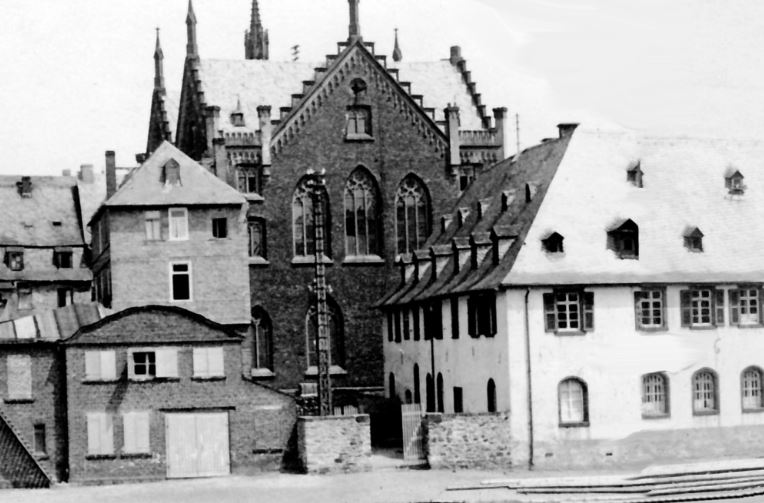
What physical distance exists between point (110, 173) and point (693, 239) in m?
36.5

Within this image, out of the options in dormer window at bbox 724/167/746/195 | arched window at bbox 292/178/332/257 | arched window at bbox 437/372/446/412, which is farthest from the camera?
arched window at bbox 292/178/332/257

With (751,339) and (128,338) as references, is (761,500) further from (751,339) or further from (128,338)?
(128,338)

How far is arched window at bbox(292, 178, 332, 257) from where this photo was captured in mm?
80000

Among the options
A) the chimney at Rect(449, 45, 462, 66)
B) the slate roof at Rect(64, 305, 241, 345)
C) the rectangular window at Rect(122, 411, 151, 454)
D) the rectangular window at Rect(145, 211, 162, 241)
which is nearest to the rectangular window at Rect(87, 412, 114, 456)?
the rectangular window at Rect(122, 411, 151, 454)

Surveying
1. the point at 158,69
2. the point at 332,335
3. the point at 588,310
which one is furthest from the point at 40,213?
the point at 588,310

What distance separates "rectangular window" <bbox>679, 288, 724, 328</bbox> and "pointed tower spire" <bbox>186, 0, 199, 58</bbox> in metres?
37.4

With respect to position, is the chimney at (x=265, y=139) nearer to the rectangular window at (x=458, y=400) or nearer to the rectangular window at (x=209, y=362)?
the rectangular window at (x=458, y=400)

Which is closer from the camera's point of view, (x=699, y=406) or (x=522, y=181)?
(x=699, y=406)

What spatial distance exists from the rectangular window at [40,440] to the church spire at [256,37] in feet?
198

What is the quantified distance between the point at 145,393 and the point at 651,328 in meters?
19.9

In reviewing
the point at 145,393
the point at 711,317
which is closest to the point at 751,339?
the point at 711,317

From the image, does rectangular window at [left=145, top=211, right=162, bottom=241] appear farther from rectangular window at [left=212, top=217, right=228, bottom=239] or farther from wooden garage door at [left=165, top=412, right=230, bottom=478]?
wooden garage door at [left=165, top=412, right=230, bottom=478]

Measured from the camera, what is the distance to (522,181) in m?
67.8

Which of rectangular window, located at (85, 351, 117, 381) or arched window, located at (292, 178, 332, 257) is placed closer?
rectangular window, located at (85, 351, 117, 381)
